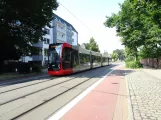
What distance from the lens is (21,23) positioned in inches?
1147

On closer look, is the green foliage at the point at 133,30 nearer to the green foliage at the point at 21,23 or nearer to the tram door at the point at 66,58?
the green foliage at the point at 21,23

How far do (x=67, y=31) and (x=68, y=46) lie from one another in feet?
223

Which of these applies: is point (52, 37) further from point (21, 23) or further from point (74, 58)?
point (74, 58)

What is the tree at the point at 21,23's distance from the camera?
25.8 m

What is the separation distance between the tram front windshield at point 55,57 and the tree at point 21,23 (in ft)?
21.7

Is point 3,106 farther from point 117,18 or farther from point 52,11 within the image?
point 117,18

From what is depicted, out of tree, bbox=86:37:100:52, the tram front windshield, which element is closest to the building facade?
tree, bbox=86:37:100:52

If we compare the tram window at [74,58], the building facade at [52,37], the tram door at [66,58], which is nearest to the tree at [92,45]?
the building facade at [52,37]

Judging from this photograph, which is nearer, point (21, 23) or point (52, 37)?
point (21, 23)

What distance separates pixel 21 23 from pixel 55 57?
9415 millimetres

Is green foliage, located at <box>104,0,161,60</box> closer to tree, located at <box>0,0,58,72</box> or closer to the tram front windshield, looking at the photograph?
tree, located at <box>0,0,58,72</box>

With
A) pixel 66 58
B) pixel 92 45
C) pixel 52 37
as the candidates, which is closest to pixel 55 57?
pixel 66 58

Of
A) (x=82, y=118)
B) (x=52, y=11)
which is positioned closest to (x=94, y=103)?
(x=82, y=118)

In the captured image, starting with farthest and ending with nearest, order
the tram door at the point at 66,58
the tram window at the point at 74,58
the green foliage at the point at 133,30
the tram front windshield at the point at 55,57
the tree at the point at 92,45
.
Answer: the tree at the point at 92,45 → the green foliage at the point at 133,30 → the tram window at the point at 74,58 → the tram door at the point at 66,58 → the tram front windshield at the point at 55,57
